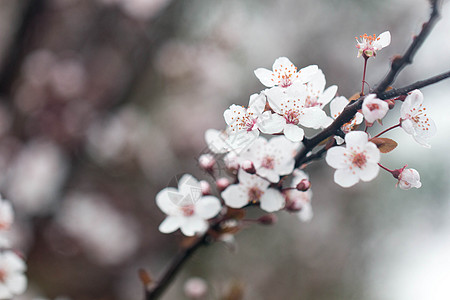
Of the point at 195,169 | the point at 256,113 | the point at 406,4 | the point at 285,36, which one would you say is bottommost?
the point at 195,169

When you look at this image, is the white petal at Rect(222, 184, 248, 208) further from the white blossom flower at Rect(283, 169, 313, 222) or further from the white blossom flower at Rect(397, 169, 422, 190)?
the white blossom flower at Rect(397, 169, 422, 190)

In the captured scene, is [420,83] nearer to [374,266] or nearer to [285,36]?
[374,266]

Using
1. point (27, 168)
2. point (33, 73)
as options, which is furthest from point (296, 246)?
point (33, 73)

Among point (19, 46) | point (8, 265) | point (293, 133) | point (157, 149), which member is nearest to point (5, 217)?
point (8, 265)

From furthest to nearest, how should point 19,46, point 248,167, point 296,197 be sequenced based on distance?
point 19,46 → point 296,197 → point 248,167

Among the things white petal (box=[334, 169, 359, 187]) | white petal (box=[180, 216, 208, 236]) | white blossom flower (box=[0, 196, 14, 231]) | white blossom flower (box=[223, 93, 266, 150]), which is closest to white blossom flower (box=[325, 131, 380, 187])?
white petal (box=[334, 169, 359, 187])

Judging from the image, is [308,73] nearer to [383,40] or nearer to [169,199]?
[383,40]

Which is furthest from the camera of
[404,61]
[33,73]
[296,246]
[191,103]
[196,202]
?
[191,103]
